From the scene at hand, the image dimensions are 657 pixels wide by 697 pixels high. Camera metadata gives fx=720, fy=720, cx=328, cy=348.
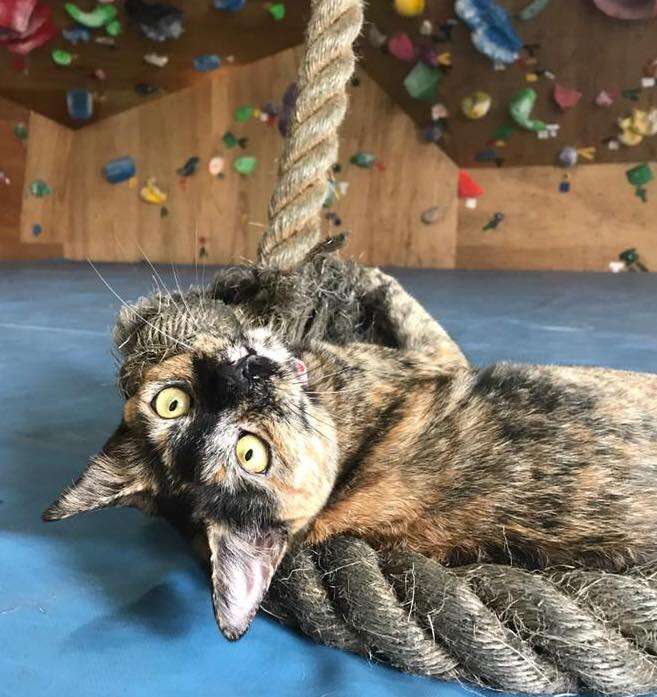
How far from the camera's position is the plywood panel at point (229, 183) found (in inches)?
168

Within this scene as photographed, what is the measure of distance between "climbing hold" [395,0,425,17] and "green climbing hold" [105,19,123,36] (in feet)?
4.80

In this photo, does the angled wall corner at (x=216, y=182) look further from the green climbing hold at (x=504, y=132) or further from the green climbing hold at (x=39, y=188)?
the green climbing hold at (x=504, y=132)

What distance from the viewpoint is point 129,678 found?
59 cm

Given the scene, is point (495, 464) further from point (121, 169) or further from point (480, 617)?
point (121, 169)

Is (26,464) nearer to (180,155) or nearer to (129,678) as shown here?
(129,678)

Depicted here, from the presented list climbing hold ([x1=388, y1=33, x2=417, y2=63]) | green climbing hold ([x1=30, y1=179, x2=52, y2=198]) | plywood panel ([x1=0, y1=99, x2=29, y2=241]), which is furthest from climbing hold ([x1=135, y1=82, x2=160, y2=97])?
climbing hold ([x1=388, y1=33, x2=417, y2=63])

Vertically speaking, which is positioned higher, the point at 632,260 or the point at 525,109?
the point at 525,109

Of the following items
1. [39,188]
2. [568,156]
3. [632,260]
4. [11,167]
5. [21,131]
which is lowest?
[632,260]

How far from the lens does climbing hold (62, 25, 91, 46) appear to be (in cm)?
379

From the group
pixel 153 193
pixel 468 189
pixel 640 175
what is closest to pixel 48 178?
pixel 153 193

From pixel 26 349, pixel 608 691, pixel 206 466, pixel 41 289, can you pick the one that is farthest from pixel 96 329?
pixel 608 691

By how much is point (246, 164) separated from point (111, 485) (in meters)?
3.93

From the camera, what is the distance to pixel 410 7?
353cm

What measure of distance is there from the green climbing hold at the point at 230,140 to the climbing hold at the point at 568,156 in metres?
1.94
